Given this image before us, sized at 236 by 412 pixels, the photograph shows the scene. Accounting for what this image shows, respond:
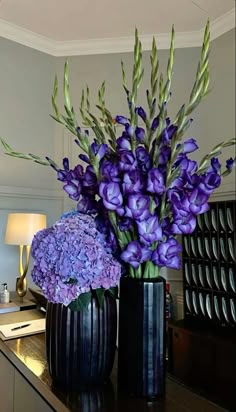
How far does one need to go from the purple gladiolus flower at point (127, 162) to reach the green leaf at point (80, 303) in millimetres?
330

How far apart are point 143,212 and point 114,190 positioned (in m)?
0.09

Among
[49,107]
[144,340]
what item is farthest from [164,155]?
[49,107]

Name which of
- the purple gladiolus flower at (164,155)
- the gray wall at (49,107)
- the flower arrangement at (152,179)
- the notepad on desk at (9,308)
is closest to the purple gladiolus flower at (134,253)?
the flower arrangement at (152,179)

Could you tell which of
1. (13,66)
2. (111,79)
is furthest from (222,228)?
(13,66)

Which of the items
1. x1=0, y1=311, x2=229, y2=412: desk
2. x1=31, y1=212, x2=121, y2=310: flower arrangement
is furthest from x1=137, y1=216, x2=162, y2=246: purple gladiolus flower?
x1=0, y1=311, x2=229, y2=412: desk

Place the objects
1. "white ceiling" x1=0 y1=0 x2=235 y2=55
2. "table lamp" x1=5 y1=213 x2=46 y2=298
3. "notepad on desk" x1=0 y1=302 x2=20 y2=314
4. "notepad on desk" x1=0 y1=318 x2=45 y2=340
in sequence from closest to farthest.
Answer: "notepad on desk" x1=0 y1=318 x2=45 y2=340 < "notepad on desk" x1=0 y1=302 x2=20 y2=314 < "table lamp" x1=5 y1=213 x2=46 y2=298 < "white ceiling" x1=0 y1=0 x2=235 y2=55

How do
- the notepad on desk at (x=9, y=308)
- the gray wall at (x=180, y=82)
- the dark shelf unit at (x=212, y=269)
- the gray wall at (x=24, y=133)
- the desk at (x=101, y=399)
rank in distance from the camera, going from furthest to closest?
the gray wall at (x=180, y=82) → the gray wall at (x=24, y=133) → the dark shelf unit at (x=212, y=269) → the notepad on desk at (x=9, y=308) → the desk at (x=101, y=399)

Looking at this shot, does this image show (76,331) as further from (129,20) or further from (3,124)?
(129,20)

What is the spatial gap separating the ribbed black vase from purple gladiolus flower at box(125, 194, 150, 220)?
0.81 ft

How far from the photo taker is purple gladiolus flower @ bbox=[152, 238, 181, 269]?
83 cm

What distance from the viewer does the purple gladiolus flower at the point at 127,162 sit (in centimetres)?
82

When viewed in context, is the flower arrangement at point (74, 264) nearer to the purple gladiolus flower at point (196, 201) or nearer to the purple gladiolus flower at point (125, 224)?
the purple gladiolus flower at point (125, 224)

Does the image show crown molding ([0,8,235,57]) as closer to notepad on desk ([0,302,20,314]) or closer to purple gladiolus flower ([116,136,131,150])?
notepad on desk ([0,302,20,314])

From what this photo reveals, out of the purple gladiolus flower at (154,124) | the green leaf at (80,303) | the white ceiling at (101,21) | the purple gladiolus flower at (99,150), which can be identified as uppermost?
the white ceiling at (101,21)
